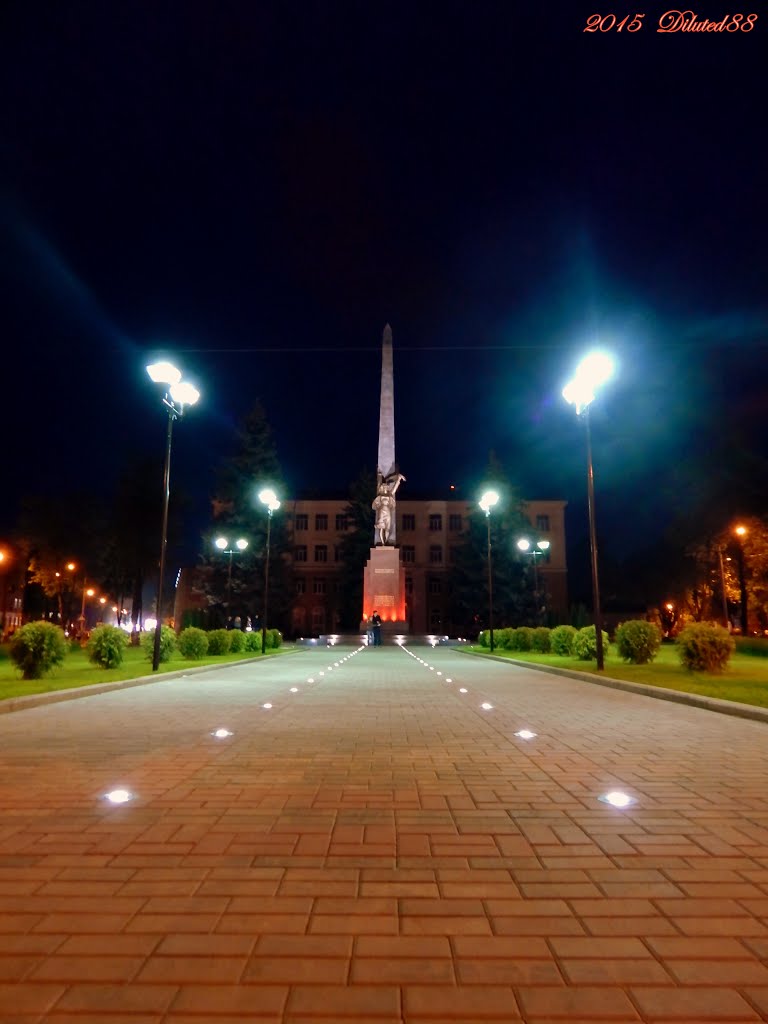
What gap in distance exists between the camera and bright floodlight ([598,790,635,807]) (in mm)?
5867

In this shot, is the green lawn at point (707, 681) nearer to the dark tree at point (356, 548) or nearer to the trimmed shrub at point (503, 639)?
the trimmed shrub at point (503, 639)

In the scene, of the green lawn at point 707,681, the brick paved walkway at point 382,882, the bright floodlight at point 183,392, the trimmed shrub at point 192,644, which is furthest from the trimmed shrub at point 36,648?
the green lawn at point 707,681

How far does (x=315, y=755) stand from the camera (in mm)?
8094

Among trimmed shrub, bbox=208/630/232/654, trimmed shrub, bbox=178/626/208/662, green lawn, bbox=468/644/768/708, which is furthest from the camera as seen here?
trimmed shrub, bbox=208/630/232/654

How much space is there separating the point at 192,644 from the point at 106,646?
333 inches

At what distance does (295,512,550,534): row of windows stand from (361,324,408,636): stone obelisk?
27.1 metres

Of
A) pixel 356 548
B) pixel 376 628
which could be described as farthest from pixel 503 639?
pixel 356 548

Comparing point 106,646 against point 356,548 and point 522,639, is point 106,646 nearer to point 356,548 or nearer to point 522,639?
point 522,639

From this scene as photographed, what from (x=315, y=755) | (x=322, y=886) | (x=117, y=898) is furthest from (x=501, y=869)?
(x=315, y=755)

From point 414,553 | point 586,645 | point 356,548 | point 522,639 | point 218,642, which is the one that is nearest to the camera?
point 586,645

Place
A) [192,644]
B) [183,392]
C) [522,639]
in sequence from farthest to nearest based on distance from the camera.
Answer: [522,639] → [192,644] → [183,392]

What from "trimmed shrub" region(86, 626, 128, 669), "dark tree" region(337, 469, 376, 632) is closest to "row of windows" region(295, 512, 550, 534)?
"dark tree" region(337, 469, 376, 632)

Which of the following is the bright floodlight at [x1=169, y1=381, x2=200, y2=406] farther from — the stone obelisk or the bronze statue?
the bronze statue

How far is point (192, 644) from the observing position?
2977cm
